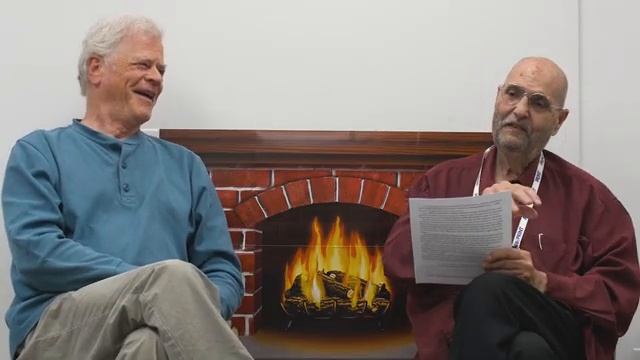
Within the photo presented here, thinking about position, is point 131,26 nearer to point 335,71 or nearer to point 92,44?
point 92,44

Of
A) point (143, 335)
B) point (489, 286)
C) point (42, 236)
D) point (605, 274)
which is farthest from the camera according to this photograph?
point (605, 274)

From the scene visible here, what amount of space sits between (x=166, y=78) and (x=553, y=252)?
1.46 meters

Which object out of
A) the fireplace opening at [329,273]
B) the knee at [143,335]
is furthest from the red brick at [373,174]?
the knee at [143,335]

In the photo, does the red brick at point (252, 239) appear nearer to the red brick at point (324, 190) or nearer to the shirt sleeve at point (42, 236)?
the red brick at point (324, 190)

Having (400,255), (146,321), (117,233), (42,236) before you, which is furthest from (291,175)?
(146,321)

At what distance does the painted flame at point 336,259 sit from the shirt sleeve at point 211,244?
0.42m

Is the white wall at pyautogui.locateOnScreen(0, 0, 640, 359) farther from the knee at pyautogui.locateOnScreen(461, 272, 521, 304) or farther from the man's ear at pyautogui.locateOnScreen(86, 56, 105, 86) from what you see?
the knee at pyautogui.locateOnScreen(461, 272, 521, 304)

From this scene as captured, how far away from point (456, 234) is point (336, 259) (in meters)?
0.82

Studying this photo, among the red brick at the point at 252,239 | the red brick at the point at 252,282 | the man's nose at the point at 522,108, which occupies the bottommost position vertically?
the red brick at the point at 252,282

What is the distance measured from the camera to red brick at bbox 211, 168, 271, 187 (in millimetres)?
2627

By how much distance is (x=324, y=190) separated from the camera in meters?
2.62

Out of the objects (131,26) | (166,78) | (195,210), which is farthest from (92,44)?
(195,210)

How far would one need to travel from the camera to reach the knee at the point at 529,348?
1.69 metres

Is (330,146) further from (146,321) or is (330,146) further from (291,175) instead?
(146,321)
